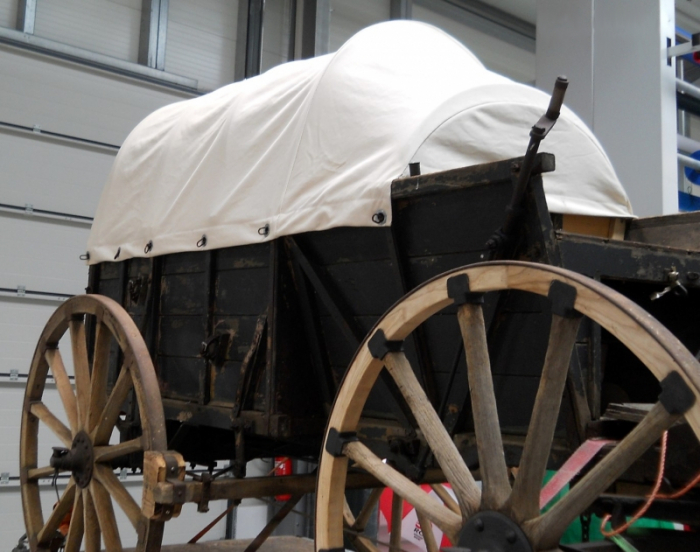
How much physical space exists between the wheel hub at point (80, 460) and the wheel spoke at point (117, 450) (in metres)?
0.05

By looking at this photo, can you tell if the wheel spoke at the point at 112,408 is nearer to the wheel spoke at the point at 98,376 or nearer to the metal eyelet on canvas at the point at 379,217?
the wheel spoke at the point at 98,376

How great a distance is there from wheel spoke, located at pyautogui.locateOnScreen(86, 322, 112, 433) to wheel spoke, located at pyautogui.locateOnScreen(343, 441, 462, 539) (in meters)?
1.67

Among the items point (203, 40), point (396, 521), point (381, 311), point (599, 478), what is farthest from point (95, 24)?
point (599, 478)

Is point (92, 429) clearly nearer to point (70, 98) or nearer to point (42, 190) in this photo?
point (42, 190)

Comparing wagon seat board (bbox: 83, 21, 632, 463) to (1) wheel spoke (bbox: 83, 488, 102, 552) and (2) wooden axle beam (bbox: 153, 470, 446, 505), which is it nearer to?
(2) wooden axle beam (bbox: 153, 470, 446, 505)

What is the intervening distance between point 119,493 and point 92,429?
395mm

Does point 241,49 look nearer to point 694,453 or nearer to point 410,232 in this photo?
point 410,232

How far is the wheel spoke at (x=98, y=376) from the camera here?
3518mm

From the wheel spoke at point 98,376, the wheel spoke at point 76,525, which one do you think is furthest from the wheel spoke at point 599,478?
the wheel spoke at point 76,525

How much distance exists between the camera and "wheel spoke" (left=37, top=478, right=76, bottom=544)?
3645 mm

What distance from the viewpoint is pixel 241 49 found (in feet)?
26.6

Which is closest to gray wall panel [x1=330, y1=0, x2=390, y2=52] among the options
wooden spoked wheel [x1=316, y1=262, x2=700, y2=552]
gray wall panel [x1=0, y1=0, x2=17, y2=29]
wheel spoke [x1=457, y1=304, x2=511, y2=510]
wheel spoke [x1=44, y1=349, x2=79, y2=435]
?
→ gray wall panel [x1=0, y1=0, x2=17, y2=29]

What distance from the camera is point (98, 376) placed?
3.52 meters

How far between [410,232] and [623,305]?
92cm
